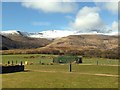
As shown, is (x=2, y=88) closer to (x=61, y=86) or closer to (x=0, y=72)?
(x=61, y=86)

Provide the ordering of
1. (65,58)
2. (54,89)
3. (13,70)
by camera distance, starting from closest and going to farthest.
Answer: (54,89) → (13,70) → (65,58)

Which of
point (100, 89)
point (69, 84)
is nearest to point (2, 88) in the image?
point (69, 84)

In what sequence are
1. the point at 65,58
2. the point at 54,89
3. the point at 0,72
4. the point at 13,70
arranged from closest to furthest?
the point at 54,89 < the point at 0,72 < the point at 13,70 < the point at 65,58

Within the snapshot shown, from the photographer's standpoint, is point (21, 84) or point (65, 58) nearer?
point (21, 84)

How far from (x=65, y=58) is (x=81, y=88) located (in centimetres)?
5438

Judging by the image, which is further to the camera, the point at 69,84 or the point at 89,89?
the point at 69,84

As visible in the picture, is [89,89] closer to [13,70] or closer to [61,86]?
[61,86]

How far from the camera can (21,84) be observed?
101 ft

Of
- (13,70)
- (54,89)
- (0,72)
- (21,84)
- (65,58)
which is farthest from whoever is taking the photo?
(65,58)

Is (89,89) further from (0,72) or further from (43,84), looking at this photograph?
(0,72)

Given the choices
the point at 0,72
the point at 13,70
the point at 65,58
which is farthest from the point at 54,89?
the point at 65,58

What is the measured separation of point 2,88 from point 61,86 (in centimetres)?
529

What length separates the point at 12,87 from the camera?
2891 centimetres

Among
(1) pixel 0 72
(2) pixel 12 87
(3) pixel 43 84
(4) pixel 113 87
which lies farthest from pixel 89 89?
(1) pixel 0 72
